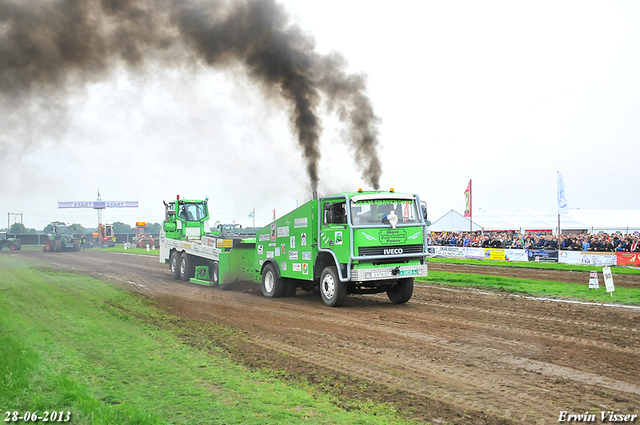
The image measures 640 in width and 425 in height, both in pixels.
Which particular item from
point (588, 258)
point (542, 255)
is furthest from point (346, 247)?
point (542, 255)

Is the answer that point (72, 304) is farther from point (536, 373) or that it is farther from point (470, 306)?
point (536, 373)

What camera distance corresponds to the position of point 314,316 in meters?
10.9

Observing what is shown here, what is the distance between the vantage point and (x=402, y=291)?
1266 cm

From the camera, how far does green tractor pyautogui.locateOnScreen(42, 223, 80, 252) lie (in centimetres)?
4378

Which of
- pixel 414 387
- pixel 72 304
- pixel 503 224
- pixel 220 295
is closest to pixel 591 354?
pixel 414 387

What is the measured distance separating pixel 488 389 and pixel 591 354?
251cm

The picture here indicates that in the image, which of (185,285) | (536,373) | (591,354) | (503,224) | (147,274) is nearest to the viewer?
(536,373)

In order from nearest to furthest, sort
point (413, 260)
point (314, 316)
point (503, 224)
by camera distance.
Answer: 1. point (314, 316)
2. point (413, 260)
3. point (503, 224)

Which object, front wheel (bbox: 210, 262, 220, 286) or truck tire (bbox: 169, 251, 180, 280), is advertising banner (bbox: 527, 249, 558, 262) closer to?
front wheel (bbox: 210, 262, 220, 286)

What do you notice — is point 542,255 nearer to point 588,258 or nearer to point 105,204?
point 588,258

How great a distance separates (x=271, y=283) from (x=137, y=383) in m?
8.51

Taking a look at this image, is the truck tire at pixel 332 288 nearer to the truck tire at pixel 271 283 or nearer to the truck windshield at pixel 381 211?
the truck windshield at pixel 381 211

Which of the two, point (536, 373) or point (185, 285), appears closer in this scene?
point (536, 373)

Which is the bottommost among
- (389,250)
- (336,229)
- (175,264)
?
(175,264)
